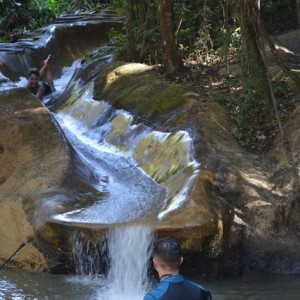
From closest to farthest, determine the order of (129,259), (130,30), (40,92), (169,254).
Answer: (169,254) < (129,259) < (130,30) < (40,92)

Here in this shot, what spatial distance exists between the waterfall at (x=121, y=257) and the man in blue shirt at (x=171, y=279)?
2.94 meters

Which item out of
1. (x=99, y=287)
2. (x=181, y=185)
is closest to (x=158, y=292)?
(x=99, y=287)

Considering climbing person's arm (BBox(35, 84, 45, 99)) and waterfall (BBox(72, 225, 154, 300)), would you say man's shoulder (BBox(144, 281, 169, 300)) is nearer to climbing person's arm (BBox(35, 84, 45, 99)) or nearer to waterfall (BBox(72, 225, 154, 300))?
waterfall (BBox(72, 225, 154, 300))

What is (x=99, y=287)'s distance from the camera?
6.43 metres

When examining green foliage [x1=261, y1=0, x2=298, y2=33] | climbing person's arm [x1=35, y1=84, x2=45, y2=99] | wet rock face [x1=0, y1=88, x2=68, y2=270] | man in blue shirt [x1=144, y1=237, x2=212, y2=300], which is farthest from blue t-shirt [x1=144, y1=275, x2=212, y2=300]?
green foliage [x1=261, y1=0, x2=298, y2=33]

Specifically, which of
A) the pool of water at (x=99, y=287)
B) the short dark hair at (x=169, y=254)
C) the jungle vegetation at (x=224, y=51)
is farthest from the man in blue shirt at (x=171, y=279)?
the jungle vegetation at (x=224, y=51)

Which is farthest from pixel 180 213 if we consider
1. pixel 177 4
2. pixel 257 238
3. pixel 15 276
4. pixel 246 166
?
pixel 177 4

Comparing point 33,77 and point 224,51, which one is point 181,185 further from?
point 33,77

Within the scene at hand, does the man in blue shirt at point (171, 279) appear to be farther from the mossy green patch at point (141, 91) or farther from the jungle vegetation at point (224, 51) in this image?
the mossy green patch at point (141, 91)

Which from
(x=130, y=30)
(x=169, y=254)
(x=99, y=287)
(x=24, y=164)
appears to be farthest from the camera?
(x=130, y=30)

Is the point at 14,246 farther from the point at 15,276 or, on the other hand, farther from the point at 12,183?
the point at 12,183

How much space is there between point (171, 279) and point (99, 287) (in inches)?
131

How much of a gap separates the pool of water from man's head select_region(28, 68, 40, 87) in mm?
7299

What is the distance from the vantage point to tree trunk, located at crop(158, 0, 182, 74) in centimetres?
1084
